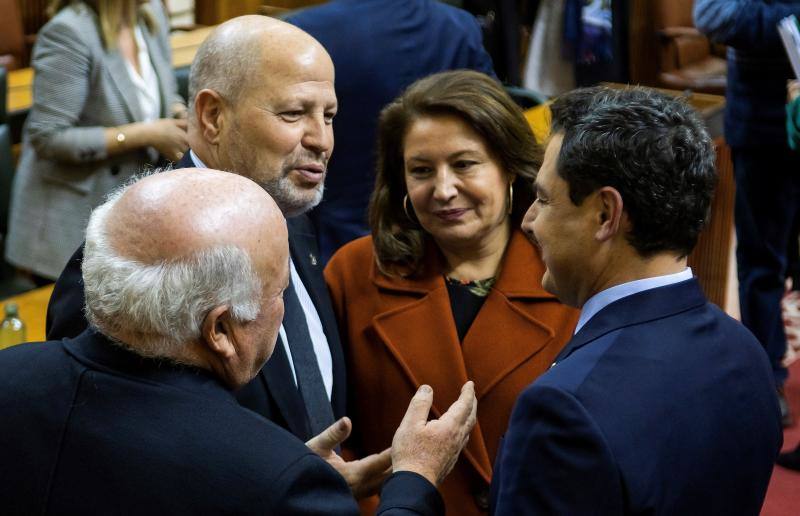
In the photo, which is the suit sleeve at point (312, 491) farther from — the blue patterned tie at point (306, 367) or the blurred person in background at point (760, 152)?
the blurred person in background at point (760, 152)

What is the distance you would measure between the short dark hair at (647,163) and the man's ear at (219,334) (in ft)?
1.71

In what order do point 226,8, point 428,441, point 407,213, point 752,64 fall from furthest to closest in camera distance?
1. point 226,8
2. point 752,64
3. point 407,213
4. point 428,441

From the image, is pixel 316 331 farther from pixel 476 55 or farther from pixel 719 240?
pixel 719 240

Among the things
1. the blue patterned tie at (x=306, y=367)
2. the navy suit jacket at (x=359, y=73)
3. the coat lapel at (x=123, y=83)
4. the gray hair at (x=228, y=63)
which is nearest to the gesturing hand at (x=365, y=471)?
the blue patterned tie at (x=306, y=367)

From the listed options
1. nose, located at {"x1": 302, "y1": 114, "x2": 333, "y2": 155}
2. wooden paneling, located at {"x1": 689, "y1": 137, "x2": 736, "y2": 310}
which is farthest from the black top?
wooden paneling, located at {"x1": 689, "y1": 137, "x2": 736, "y2": 310}

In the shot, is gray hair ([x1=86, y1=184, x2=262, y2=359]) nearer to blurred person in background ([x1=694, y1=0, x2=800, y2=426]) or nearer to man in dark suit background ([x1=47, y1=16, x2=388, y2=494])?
man in dark suit background ([x1=47, y1=16, x2=388, y2=494])

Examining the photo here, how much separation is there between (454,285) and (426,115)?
338 millimetres

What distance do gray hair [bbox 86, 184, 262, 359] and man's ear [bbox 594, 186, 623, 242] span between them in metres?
0.49

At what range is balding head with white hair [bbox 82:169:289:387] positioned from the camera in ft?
4.42

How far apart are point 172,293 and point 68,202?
2138 millimetres

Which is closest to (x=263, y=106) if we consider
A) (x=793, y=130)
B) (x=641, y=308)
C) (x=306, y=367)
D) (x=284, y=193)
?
(x=284, y=193)

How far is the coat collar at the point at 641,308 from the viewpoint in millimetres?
1528

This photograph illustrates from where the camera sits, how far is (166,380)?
1365mm

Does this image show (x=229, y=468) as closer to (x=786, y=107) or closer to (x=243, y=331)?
(x=243, y=331)
